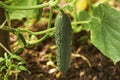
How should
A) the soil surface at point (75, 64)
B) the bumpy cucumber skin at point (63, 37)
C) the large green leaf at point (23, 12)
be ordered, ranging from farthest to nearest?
the soil surface at point (75, 64)
the large green leaf at point (23, 12)
the bumpy cucumber skin at point (63, 37)

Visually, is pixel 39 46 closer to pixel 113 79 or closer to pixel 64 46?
pixel 113 79

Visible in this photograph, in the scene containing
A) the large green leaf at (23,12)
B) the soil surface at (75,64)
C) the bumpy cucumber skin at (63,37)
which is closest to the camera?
the bumpy cucumber skin at (63,37)

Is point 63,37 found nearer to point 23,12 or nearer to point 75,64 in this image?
point 23,12

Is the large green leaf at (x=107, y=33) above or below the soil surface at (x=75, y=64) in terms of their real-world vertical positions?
above

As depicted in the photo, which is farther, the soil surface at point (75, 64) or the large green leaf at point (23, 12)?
the soil surface at point (75, 64)

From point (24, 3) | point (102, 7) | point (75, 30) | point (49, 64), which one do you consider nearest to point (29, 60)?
point (49, 64)

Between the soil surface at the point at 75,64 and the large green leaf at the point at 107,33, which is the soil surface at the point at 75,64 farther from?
the large green leaf at the point at 107,33

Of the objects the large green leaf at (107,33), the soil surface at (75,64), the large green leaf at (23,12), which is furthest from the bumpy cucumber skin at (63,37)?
the soil surface at (75,64)
